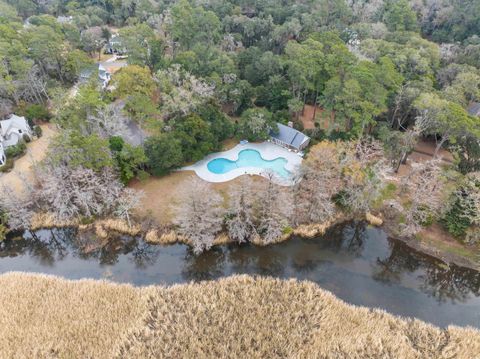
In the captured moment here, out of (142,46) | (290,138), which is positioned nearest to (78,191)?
(290,138)

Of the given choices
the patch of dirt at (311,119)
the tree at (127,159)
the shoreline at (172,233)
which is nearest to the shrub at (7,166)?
Result: the shoreline at (172,233)

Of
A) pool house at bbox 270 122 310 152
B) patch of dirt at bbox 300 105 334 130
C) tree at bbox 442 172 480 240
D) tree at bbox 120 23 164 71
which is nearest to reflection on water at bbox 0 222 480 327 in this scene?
tree at bbox 442 172 480 240

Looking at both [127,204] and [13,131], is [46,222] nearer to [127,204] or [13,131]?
[127,204]

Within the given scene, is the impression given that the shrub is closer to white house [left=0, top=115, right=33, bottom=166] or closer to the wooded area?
white house [left=0, top=115, right=33, bottom=166]

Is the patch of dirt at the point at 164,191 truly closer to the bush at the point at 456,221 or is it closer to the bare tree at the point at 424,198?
the bare tree at the point at 424,198

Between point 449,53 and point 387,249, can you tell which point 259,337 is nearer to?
point 387,249

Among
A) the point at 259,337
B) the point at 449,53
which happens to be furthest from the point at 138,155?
the point at 449,53

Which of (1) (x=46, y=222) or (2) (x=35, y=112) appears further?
(2) (x=35, y=112)

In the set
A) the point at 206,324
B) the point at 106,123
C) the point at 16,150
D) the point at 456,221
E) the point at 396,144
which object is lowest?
the point at 206,324
